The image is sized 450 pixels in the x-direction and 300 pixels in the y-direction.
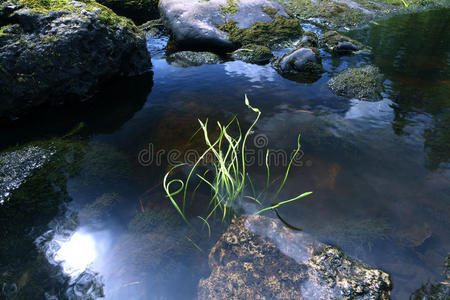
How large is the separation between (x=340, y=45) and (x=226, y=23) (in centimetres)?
A: 344

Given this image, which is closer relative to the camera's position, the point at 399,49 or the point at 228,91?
the point at 228,91

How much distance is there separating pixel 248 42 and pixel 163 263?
22.2ft

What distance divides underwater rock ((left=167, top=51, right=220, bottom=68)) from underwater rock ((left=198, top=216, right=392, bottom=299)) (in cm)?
514

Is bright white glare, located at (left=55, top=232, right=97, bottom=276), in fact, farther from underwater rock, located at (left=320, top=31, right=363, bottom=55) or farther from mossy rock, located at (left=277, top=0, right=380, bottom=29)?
mossy rock, located at (left=277, top=0, right=380, bottom=29)

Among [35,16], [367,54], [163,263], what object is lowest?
[163,263]

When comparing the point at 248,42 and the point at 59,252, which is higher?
the point at 248,42

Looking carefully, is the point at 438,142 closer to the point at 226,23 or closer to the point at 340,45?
the point at 340,45

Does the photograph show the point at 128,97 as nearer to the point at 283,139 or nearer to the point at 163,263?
the point at 283,139

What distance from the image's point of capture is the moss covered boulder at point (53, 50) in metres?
4.14

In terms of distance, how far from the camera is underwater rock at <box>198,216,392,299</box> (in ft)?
6.70

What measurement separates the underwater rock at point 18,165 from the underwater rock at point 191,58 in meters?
3.95

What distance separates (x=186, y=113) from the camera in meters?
4.52

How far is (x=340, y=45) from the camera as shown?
23.1 feet

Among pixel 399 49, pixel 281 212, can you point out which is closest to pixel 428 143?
pixel 281 212
